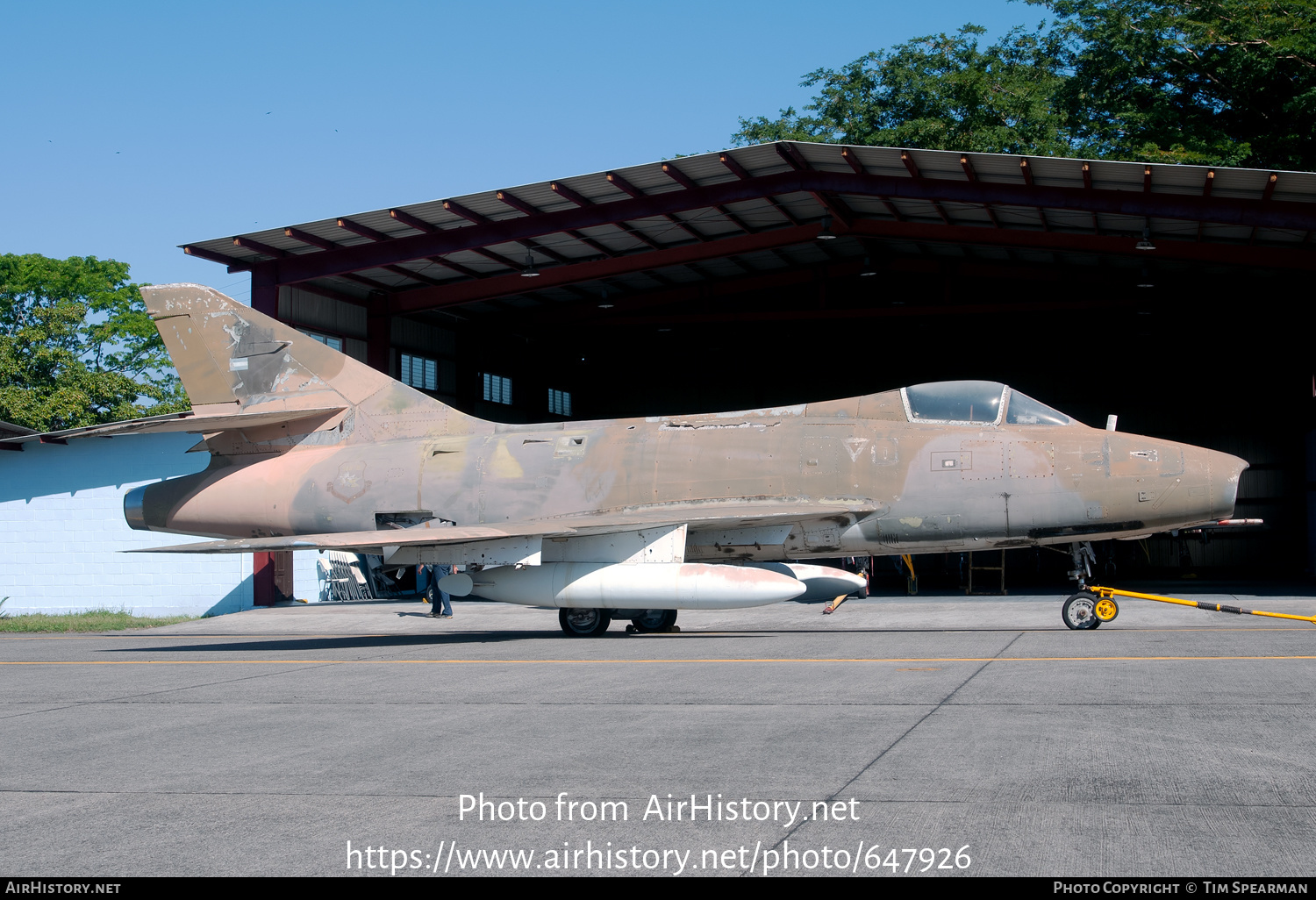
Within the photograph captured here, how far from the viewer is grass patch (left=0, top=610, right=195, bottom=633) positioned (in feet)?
72.1

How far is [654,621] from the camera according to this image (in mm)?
16016

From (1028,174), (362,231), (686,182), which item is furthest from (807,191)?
(362,231)

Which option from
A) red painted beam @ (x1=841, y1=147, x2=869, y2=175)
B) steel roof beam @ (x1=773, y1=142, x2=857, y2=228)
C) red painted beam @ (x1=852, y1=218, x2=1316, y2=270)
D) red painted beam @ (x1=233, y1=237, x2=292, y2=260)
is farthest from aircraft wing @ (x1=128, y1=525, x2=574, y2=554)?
red painted beam @ (x1=852, y1=218, x2=1316, y2=270)

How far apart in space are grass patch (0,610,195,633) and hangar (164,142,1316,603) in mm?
3387

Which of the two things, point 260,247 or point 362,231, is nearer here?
point 362,231

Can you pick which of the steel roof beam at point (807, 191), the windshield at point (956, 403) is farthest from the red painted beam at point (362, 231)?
the windshield at point (956, 403)

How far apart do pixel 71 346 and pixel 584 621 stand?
50712 millimetres

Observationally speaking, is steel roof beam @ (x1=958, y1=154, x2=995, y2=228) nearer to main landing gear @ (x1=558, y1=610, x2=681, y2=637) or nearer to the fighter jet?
the fighter jet

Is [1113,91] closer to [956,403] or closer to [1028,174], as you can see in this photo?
[1028,174]

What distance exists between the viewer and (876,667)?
33.9 feet

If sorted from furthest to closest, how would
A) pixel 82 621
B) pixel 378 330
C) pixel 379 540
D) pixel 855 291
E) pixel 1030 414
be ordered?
pixel 855 291 < pixel 378 330 < pixel 82 621 < pixel 1030 414 < pixel 379 540

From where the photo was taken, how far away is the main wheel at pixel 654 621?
15.9 metres

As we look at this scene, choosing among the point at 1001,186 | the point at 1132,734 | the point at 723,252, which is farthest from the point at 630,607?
the point at 723,252

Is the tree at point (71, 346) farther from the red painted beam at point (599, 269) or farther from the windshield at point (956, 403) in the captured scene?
the windshield at point (956, 403)
